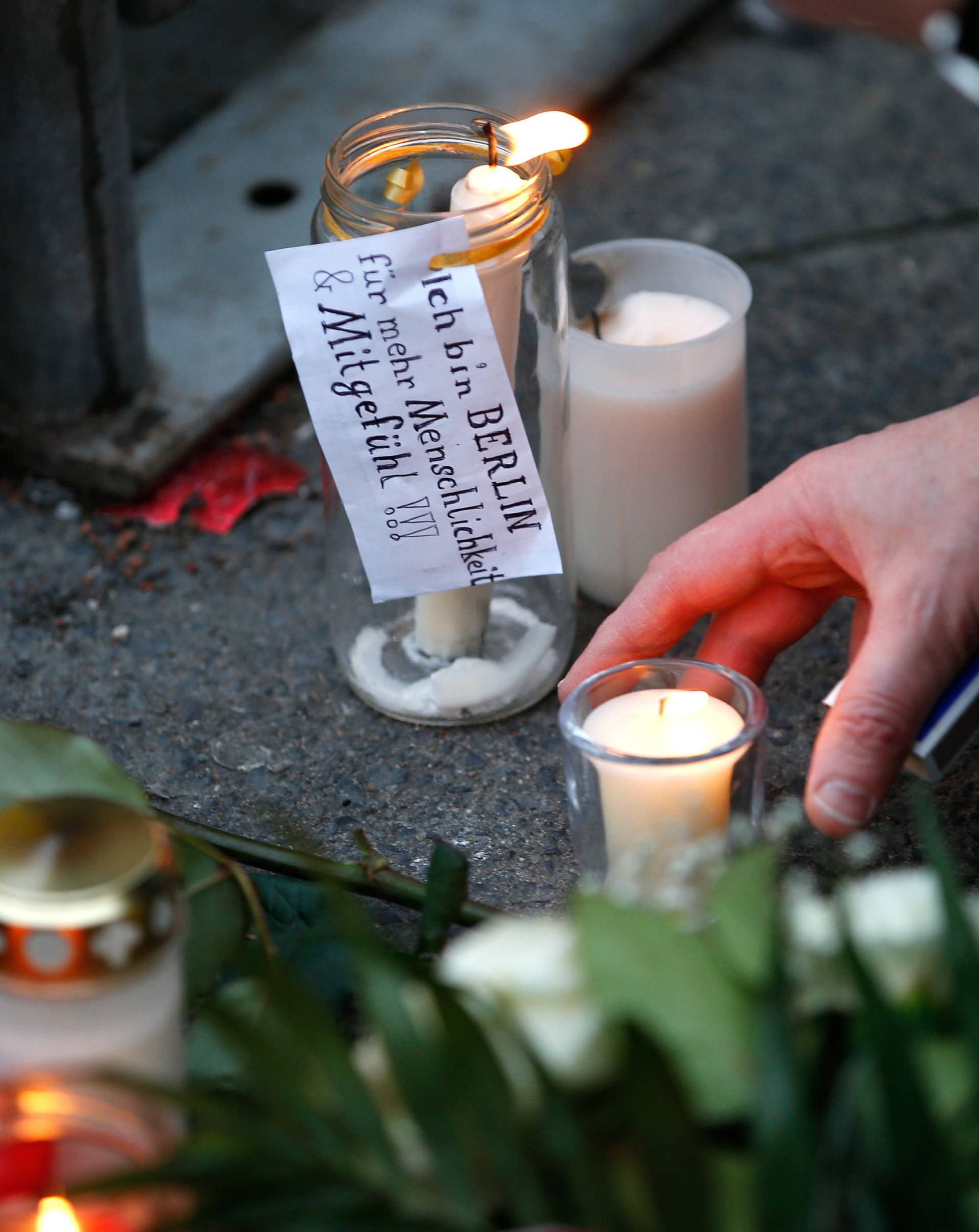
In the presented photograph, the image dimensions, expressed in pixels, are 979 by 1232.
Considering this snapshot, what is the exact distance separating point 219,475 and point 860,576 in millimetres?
663

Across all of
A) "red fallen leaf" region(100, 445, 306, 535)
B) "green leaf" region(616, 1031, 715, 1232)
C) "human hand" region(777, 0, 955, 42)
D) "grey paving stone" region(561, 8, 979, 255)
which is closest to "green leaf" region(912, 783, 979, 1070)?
"green leaf" region(616, 1031, 715, 1232)

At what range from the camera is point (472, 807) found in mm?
1001

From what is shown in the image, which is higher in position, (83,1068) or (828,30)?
(83,1068)

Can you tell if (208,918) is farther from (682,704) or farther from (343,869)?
(682,704)

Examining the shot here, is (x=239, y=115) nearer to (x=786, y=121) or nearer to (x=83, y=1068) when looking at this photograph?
(x=786, y=121)

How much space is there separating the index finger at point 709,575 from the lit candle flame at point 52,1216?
0.50 m

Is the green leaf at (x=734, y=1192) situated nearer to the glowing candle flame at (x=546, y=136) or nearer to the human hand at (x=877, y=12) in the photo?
the glowing candle flame at (x=546, y=136)

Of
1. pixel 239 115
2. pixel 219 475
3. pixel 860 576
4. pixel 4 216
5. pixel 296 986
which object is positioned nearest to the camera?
pixel 296 986

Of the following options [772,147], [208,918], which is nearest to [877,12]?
[772,147]

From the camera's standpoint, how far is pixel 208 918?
0.72m

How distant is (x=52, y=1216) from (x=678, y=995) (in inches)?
9.2

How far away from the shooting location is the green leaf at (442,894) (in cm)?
71

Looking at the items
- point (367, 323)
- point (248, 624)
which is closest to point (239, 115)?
point (248, 624)

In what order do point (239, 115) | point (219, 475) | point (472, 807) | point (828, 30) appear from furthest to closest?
point (828, 30), point (239, 115), point (219, 475), point (472, 807)
